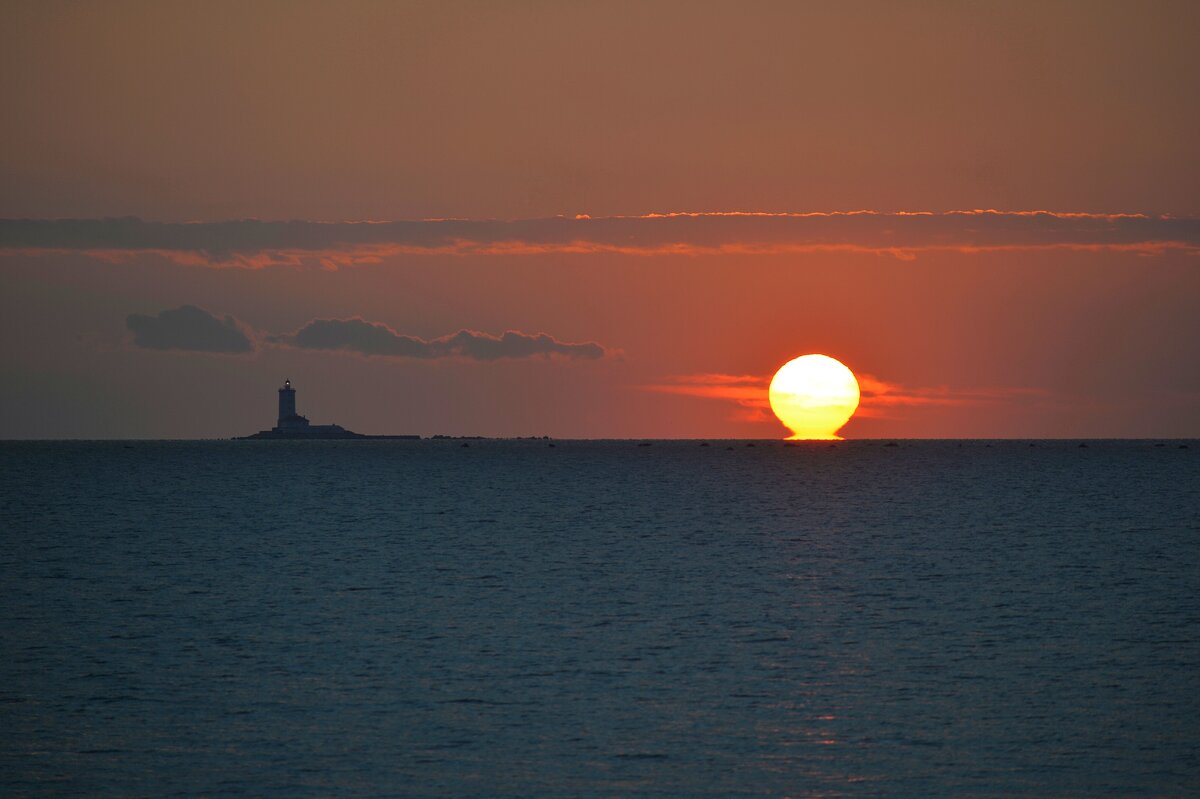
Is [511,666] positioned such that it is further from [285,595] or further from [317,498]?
[317,498]

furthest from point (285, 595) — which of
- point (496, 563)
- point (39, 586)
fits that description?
point (496, 563)

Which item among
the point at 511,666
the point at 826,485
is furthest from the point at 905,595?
the point at 826,485

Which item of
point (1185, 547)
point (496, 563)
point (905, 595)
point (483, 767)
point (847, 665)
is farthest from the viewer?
point (1185, 547)

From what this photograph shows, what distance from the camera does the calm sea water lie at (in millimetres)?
29781

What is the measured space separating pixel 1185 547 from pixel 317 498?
9779 cm

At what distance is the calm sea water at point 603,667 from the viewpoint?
29.8 m

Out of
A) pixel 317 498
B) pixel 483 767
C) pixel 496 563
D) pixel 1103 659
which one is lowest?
pixel 483 767

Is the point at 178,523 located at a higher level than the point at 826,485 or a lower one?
lower

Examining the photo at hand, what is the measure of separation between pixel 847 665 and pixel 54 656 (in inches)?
951

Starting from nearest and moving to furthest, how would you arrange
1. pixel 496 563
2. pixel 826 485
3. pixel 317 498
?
pixel 496 563 → pixel 317 498 → pixel 826 485

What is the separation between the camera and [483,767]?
3000 centimetres

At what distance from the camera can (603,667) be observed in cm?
4150

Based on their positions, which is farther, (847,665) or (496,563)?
(496,563)

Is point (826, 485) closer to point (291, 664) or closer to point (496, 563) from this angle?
point (496, 563)
